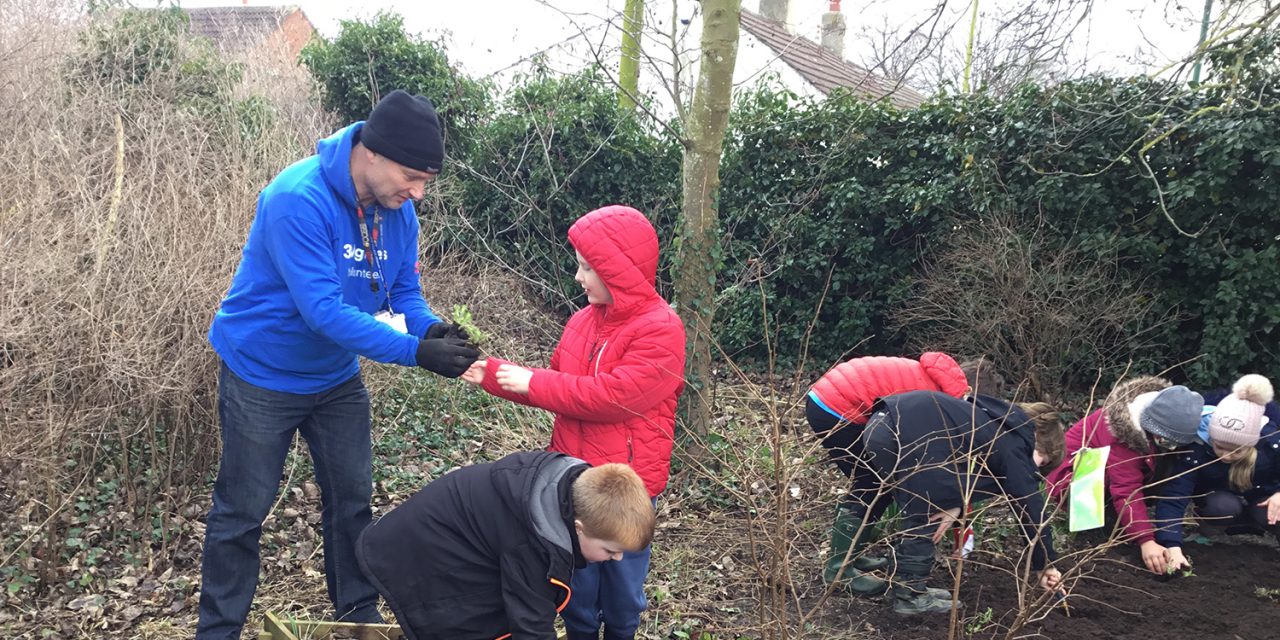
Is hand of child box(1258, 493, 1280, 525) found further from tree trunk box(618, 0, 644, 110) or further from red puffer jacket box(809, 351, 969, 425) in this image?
tree trunk box(618, 0, 644, 110)

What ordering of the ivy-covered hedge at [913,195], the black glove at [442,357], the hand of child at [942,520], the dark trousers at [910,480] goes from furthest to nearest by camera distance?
1. the ivy-covered hedge at [913,195]
2. the dark trousers at [910,480]
3. the hand of child at [942,520]
4. the black glove at [442,357]

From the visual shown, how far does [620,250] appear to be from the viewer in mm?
2896

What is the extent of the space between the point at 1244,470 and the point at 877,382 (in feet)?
6.80

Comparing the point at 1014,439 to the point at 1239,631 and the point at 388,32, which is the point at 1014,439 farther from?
the point at 388,32

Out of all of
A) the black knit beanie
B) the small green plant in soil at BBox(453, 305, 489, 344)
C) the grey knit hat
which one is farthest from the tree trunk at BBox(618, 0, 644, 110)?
the grey knit hat

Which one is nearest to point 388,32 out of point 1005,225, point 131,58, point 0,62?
point 131,58

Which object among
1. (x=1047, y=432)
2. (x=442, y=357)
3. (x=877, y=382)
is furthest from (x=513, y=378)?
(x=1047, y=432)

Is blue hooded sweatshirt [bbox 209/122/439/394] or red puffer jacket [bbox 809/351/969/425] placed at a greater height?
blue hooded sweatshirt [bbox 209/122/439/394]

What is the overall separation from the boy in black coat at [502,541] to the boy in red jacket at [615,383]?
348mm

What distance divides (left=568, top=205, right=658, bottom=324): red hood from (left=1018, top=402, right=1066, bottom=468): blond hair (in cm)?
192

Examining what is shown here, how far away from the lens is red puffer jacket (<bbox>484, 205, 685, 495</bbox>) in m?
2.89

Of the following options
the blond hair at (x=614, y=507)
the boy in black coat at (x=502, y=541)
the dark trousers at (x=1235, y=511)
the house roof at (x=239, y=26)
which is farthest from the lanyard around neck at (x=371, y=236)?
the house roof at (x=239, y=26)

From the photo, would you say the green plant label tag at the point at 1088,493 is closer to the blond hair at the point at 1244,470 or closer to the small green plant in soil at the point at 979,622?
the small green plant in soil at the point at 979,622

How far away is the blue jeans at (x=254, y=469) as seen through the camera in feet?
9.30
